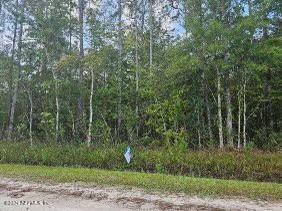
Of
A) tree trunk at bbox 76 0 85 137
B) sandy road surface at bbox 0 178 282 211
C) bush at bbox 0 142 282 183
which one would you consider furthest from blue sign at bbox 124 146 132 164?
tree trunk at bbox 76 0 85 137

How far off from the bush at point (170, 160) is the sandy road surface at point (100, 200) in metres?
4.27

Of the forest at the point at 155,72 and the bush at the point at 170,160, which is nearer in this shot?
the bush at the point at 170,160

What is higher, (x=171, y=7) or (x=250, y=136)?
(x=171, y=7)

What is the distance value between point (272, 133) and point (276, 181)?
7.45 metres

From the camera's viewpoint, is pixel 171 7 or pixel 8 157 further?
pixel 171 7

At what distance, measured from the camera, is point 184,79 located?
20.5 metres

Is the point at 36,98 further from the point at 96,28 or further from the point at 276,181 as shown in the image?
the point at 276,181

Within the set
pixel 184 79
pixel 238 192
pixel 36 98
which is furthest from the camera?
pixel 36 98

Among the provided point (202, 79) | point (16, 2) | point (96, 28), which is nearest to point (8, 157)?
point (96, 28)

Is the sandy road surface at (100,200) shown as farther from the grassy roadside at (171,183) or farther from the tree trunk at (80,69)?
the tree trunk at (80,69)

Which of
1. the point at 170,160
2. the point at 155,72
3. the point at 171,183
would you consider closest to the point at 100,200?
the point at 171,183

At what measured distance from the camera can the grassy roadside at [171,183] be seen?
10055 millimetres

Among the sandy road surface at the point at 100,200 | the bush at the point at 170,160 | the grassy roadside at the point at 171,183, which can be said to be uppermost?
the bush at the point at 170,160

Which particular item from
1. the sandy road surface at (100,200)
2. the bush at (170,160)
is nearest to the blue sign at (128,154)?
the bush at (170,160)
